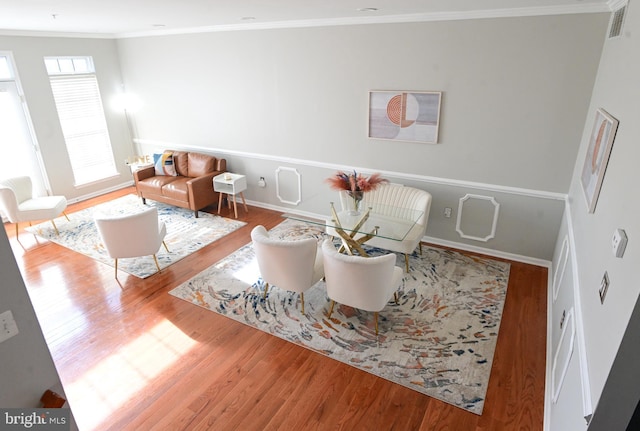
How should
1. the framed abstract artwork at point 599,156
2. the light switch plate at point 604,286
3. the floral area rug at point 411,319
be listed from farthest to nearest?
the floral area rug at point 411,319 → the framed abstract artwork at point 599,156 → the light switch plate at point 604,286

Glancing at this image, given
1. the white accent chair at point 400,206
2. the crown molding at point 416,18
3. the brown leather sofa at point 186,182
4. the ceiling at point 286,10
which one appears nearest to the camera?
the ceiling at point 286,10

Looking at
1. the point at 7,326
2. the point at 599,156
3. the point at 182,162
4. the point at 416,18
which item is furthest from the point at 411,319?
the point at 182,162

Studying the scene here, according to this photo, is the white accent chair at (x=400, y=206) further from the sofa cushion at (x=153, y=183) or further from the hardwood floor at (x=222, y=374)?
the sofa cushion at (x=153, y=183)

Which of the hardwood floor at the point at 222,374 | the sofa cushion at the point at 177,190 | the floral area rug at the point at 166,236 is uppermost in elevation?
the sofa cushion at the point at 177,190

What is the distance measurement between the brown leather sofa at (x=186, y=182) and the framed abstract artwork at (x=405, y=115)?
8.60ft

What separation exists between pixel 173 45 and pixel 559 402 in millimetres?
6453

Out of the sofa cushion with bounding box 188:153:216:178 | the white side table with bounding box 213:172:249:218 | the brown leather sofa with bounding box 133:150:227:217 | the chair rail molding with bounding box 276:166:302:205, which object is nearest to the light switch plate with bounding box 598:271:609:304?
the chair rail molding with bounding box 276:166:302:205

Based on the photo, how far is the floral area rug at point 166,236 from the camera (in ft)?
14.9

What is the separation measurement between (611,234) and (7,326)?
2.65 meters

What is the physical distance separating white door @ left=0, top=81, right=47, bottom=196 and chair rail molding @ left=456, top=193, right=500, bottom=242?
6118mm

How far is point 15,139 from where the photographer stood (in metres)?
5.60

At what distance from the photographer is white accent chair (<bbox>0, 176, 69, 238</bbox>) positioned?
484 cm

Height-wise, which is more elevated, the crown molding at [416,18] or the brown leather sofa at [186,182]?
the crown molding at [416,18]

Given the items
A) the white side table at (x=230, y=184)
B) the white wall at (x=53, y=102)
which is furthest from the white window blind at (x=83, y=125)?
the white side table at (x=230, y=184)
